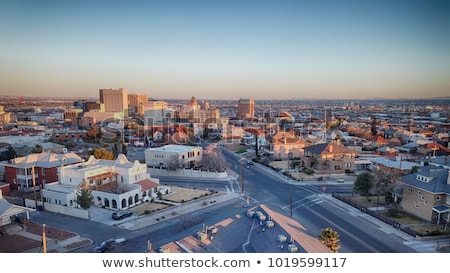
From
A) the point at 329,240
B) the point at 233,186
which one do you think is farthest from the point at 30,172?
the point at 329,240

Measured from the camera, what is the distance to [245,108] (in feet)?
89.2

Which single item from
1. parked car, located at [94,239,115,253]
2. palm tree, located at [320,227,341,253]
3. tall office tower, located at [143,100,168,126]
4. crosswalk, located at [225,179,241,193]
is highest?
tall office tower, located at [143,100,168,126]

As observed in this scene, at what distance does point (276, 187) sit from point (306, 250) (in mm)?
6259

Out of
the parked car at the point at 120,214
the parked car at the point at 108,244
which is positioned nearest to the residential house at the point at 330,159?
the parked car at the point at 120,214

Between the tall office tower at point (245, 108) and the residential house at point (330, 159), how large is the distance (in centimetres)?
1414

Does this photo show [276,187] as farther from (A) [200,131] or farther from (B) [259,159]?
(A) [200,131]

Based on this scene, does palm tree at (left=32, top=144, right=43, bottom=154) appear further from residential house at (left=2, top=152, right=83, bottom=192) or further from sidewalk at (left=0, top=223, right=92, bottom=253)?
sidewalk at (left=0, top=223, right=92, bottom=253)

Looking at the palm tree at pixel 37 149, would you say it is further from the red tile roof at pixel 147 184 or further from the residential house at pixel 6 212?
the residential house at pixel 6 212

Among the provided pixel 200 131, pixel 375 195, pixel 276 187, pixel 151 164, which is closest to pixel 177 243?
pixel 276 187

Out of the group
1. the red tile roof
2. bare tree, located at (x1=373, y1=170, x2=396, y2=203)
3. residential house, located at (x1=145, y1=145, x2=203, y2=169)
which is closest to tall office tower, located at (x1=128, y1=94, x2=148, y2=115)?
residential house, located at (x1=145, y1=145, x2=203, y2=169)

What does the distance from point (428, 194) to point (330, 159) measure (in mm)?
5000

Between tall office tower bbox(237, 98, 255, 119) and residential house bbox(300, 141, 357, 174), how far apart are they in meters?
14.1

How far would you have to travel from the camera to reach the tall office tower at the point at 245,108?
26.2 meters

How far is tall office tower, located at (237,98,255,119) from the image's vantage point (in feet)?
86.0
